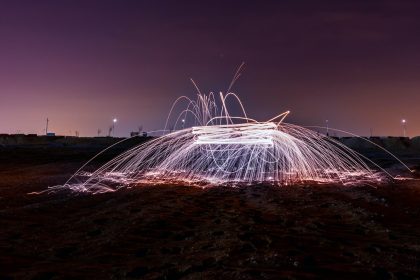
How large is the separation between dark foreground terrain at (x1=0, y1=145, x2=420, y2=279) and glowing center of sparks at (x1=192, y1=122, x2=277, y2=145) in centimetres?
180

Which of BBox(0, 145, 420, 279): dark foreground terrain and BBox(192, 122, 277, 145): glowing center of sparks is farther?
BBox(192, 122, 277, 145): glowing center of sparks

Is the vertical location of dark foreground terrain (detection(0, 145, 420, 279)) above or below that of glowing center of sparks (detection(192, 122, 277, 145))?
below

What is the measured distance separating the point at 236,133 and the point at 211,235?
5.90 m

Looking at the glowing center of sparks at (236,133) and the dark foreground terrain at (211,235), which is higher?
the glowing center of sparks at (236,133)

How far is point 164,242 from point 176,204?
320cm

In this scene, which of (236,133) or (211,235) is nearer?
(211,235)

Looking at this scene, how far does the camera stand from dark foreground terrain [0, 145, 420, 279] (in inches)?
182

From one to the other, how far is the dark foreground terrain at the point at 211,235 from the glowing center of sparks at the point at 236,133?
180 centimetres

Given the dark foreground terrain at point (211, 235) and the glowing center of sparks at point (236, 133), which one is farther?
the glowing center of sparks at point (236, 133)

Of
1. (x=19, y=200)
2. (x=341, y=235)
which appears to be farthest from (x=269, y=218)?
(x=19, y=200)

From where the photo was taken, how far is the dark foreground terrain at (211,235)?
462 cm

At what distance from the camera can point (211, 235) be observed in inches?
244

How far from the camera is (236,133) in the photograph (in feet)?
38.8

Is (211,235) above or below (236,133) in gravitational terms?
below
